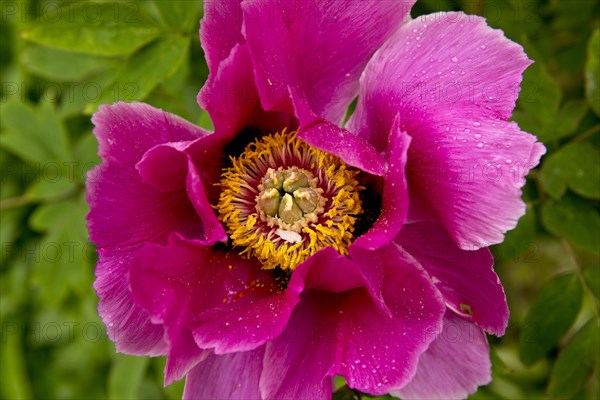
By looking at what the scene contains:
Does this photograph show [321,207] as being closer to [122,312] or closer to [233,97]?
[233,97]

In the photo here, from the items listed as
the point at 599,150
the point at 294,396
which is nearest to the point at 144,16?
the point at 294,396

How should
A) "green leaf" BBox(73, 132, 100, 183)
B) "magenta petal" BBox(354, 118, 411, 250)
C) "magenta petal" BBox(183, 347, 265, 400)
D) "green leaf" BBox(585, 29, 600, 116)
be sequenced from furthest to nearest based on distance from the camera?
"green leaf" BBox(73, 132, 100, 183) < "green leaf" BBox(585, 29, 600, 116) < "magenta petal" BBox(183, 347, 265, 400) < "magenta petal" BBox(354, 118, 411, 250)

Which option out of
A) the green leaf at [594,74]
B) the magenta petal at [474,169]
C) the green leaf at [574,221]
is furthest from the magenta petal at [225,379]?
the green leaf at [594,74]

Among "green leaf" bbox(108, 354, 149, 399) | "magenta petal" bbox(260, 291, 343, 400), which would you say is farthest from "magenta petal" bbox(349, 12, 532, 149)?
"green leaf" bbox(108, 354, 149, 399)

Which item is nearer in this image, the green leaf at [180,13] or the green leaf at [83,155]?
the green leaf at [180,13]

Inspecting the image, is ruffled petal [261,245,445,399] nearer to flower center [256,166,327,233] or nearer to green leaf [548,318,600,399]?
flower center [256,166,327,233]

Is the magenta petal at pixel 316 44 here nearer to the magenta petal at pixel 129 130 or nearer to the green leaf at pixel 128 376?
the magenta petal at pixel 129 130

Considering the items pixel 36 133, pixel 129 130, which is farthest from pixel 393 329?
pixel 36 133
